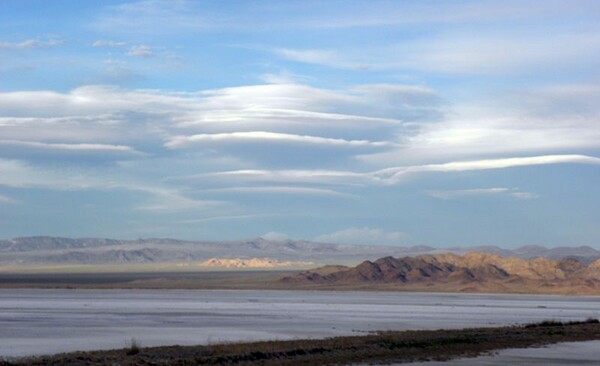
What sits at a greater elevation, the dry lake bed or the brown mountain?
the brown mountain

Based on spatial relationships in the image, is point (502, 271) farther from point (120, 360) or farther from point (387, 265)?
point (120, 360)

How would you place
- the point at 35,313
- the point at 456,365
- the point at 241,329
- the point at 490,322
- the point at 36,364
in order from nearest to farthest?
the point at 36,364 → the point at 456,365 → the point at 241,329 → the point at 490,322 → the point at 35,313

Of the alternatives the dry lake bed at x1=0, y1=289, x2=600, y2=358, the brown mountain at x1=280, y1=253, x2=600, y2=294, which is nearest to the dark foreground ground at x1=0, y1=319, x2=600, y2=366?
the dry lake bed at x1=0, y1=289, x2=600, y2=358

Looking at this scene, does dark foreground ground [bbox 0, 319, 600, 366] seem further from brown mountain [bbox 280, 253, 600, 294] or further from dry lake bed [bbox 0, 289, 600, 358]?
brown mountain [bbox 280, 253, 600, 294]

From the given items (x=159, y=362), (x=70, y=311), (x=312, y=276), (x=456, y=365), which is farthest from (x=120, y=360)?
(x=312, y=276)

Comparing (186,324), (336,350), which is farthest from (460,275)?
(336,350)

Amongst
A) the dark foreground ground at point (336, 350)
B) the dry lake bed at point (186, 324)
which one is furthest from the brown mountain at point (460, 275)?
the dark foreground ground at point (336, 350)

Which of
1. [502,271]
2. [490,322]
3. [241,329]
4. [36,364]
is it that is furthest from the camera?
[502,271]

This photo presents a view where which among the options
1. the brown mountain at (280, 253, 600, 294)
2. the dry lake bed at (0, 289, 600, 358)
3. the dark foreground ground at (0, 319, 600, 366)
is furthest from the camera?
the brown mountain at (280, 253, 600, 294)
